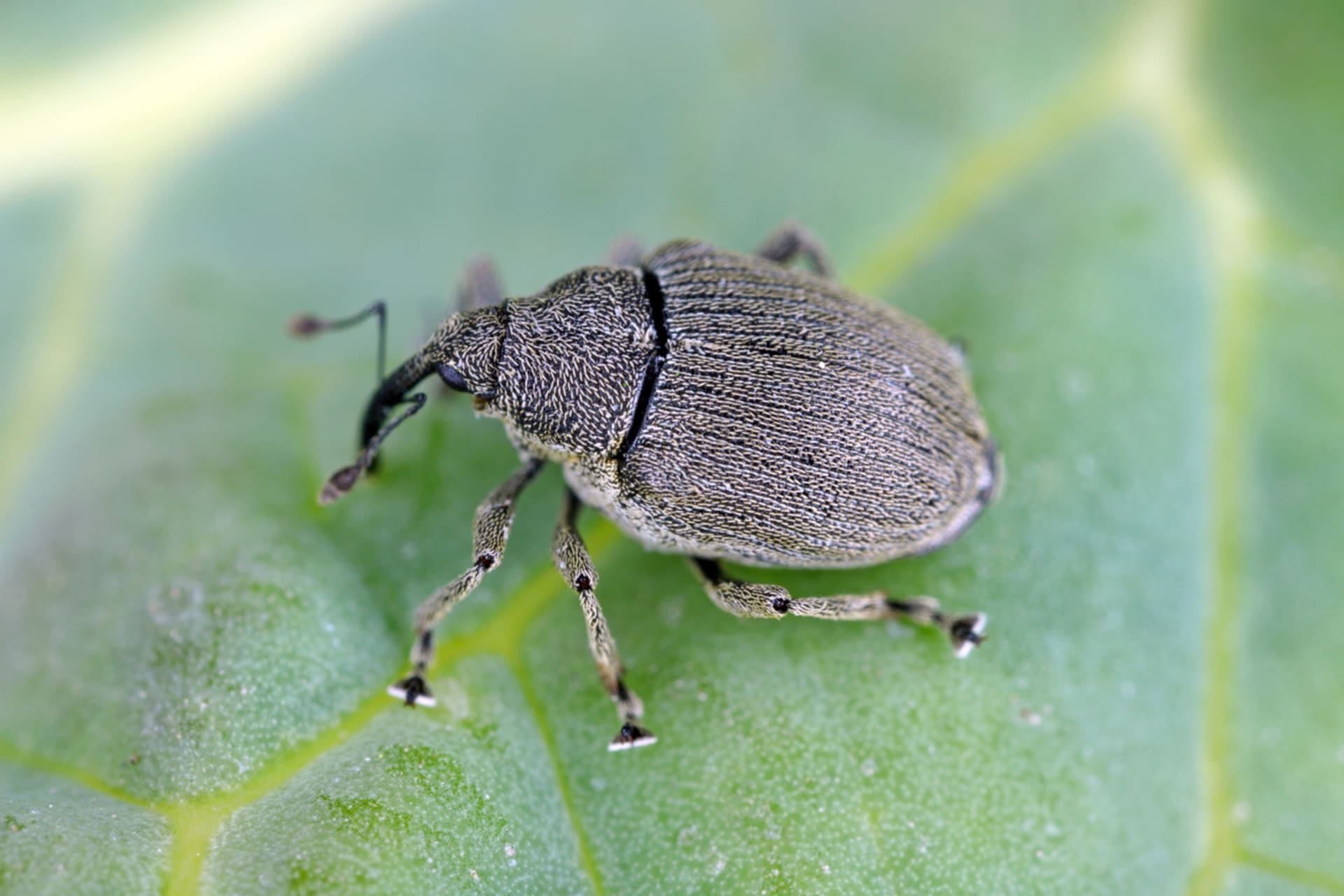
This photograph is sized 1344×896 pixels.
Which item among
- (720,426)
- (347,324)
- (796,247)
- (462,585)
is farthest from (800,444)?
(347,324)

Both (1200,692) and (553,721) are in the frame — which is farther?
(1200,692)

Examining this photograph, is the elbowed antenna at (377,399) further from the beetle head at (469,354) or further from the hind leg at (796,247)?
the hind leg at (796,247)

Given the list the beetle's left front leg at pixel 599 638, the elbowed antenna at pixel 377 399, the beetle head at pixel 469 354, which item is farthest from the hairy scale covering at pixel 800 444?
the elbowed antenna at pixel 377 399

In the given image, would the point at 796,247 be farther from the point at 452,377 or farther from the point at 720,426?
the point at 452,377

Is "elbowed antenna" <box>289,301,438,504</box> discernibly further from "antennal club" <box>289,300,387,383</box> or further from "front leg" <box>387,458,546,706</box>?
"front leg" <box>387,458,546,706</box>

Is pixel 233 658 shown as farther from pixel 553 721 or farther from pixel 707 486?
pixel 707 486

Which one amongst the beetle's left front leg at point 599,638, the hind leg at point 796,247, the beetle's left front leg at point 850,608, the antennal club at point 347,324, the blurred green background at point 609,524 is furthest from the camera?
the hind leg at point 796,247

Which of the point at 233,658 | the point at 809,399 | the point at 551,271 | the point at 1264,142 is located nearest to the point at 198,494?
the point at 233,658
